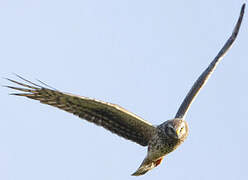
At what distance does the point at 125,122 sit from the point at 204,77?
2083mm

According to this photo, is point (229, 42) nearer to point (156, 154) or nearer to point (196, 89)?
point (196, 89)

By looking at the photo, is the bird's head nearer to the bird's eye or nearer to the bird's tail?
the bird's eye

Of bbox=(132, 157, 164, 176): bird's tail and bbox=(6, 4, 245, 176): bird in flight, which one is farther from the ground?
bbox=(6, 4, 245, 176): bird in flight

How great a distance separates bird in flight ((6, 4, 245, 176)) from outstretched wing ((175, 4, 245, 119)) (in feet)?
0.83

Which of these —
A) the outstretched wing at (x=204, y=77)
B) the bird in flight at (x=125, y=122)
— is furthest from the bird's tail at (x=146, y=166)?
the outstretched wing at (x=204, y=77)

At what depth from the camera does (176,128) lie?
13.3 m

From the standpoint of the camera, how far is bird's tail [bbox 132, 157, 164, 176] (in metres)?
13.8

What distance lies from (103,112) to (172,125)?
1.37 metres

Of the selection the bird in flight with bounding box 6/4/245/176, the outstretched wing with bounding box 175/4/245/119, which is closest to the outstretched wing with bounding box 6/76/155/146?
the bird in flight with bounding box 6/4/245/176

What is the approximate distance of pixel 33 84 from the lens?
13117 millimetres

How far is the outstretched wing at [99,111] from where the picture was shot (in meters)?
13.3

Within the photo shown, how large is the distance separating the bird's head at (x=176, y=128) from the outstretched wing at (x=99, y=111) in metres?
0.44

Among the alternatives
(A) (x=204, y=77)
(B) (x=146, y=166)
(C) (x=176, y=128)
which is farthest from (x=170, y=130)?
(A) (x=204, y=77)

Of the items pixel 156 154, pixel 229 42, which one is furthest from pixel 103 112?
pixel 229 42
